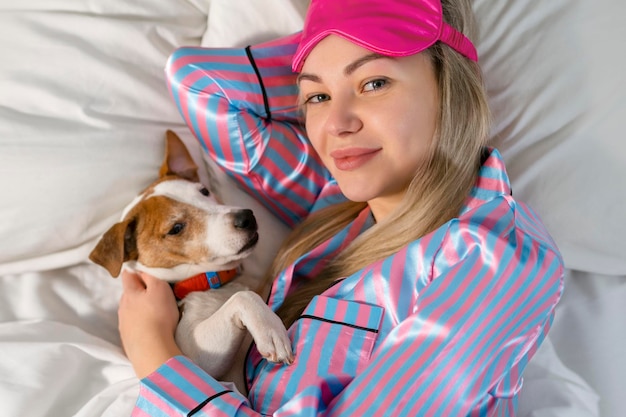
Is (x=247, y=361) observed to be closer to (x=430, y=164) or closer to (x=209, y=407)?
(x=209, y=407)

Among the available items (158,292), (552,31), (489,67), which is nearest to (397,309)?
(158,292)

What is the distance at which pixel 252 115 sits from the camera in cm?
216

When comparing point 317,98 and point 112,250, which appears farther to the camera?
point 112,250

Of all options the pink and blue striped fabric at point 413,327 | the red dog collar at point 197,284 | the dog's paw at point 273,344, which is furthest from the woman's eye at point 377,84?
the red dog collar at point 197,284

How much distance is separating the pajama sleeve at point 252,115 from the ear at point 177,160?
7cm

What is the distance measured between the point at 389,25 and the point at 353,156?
0.36 m

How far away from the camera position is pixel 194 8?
2375 mm

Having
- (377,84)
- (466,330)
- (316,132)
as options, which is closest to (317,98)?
(316,132)

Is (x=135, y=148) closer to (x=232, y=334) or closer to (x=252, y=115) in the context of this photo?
(x=252, y=115)

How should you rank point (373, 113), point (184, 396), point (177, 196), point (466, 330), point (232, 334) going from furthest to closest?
1. point (177, 196)
2. point (232, 334)
3. point (373, 113)
4. point (184, 396)
5. point (466, 330)

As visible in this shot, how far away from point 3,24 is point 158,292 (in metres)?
1.07

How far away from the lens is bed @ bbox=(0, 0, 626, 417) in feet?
6.58

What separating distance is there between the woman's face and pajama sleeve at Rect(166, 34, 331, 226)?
43 centimetres

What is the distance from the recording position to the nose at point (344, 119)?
1.66 m
